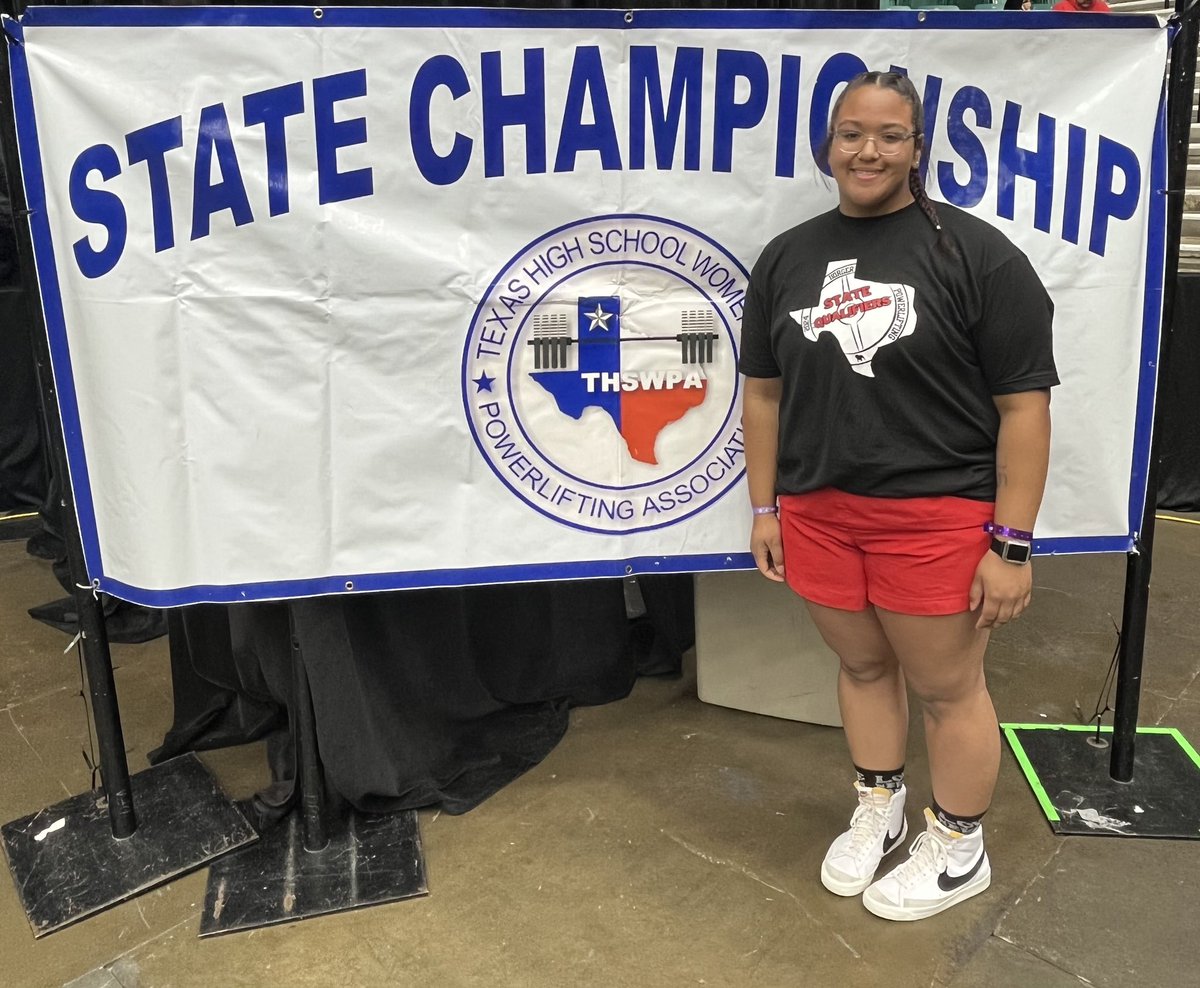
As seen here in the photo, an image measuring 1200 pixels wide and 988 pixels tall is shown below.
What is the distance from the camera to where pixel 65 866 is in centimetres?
235

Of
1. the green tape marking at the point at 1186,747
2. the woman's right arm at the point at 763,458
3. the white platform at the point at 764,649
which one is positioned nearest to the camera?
the woman's right arm at the point at 763,458

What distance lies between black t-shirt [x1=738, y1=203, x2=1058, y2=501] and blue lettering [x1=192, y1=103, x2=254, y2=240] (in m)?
1.11

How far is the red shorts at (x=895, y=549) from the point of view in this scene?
1903mm

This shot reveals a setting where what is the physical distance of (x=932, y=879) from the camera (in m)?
2.15

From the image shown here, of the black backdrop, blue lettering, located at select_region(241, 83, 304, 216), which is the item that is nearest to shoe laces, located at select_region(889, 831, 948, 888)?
the black backdrop

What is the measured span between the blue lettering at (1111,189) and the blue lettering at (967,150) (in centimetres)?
26

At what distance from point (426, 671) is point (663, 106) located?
5.03ft

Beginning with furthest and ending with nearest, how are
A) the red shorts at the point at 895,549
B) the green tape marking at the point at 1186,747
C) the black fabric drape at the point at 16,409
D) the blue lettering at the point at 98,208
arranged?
the black fabric drape at the point at 16,409
the green tape marking at the point at 1186,747
the blue lettering at the point at 98,208
the red shorts at the point at 895,549

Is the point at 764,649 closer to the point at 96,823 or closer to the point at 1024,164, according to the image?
the point at 1024,164

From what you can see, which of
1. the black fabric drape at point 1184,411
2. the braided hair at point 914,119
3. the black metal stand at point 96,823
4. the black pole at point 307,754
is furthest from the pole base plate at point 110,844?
the black fabric drape at point 1184,411

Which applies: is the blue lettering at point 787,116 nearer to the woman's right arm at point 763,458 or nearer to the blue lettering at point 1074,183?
the woman's right arm at point 763,458

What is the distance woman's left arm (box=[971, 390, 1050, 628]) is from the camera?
1815mm

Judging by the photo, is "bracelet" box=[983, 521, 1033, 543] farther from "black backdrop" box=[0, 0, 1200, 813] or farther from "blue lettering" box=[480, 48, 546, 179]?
"blue lettering" box=[480, 48, 546, 179]

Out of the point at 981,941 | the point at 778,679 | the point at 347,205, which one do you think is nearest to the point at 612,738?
the point at 778,679
